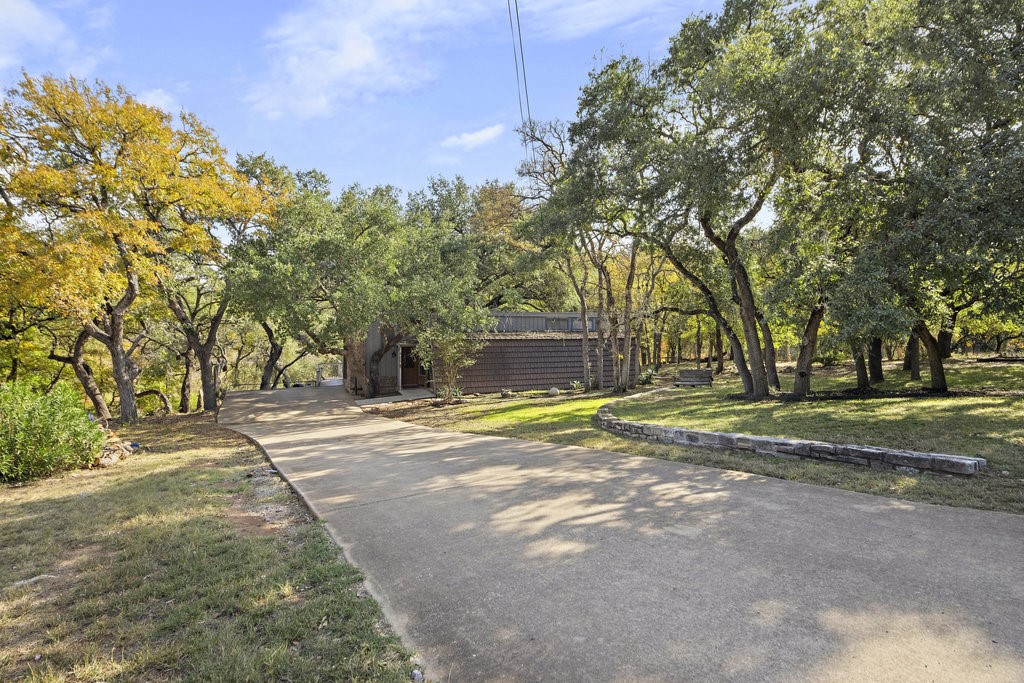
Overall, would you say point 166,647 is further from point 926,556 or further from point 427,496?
point 926,556

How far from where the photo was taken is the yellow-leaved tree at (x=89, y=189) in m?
10.5

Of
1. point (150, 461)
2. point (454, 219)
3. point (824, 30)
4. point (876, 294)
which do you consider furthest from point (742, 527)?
point (454, 219)

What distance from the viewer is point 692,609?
2855 mm

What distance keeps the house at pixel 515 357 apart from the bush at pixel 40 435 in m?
11.2

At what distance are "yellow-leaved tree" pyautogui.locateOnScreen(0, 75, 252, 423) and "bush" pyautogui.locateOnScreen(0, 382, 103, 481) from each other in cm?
349

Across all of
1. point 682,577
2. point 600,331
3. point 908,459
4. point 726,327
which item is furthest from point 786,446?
point 600,331

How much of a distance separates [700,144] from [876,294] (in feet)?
15.7

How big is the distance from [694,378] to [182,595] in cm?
1875

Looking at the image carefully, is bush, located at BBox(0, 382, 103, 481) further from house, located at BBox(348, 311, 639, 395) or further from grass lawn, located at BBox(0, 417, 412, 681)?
house, located at BBox(348, 311, 639, 395)

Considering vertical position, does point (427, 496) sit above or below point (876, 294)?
below

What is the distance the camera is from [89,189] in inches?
457

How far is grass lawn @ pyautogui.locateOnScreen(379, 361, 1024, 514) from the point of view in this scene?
5.14 metres

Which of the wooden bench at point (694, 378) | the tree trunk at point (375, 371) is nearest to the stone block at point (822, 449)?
the wooden bench at point (694, 378)

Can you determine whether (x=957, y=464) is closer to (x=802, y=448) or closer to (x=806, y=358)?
(x=802, y=448)
